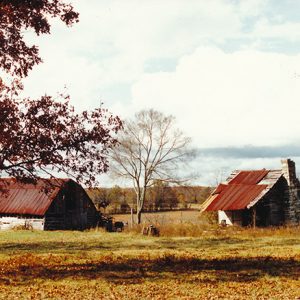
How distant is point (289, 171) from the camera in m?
41.3

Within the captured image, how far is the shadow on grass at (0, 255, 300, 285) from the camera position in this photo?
1399 centimetres

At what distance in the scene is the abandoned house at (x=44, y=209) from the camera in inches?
1662

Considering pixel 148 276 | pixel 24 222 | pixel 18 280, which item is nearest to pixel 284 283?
pixel 148 276

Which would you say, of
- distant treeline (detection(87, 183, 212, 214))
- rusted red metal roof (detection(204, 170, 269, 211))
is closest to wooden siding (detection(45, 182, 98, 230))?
rusted red metal roof (detection(204, 170, 269, 211))

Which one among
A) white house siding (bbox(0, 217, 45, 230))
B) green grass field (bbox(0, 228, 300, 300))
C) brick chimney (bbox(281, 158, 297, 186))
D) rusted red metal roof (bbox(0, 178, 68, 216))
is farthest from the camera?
rusted red metal roof (bbox(0, 178, 68, 216))

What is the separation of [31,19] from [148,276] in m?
9.21

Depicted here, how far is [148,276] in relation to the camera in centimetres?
1418

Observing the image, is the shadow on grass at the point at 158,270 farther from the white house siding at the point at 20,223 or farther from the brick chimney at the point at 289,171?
the white house siding at the point at 20,223

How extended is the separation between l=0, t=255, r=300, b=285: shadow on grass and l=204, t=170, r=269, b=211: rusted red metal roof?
20087mm

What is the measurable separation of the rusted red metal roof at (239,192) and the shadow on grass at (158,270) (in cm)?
2009

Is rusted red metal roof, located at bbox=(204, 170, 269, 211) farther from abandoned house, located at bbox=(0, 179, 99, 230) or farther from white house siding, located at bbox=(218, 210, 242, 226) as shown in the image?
abandoned house, located at bbox=(0, 179, 99, 230)

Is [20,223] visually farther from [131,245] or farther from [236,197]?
[236,197]

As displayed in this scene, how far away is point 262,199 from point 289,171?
458cm

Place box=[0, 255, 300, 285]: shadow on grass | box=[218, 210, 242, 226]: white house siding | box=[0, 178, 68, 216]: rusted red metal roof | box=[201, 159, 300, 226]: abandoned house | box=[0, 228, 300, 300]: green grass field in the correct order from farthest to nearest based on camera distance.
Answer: box=[0, 178, 68, 216]: rusted red metal roof → box=[218, 210, 242, 226]: white house siding → box=[201, 159, 300, 226]: abandoned house → box=[0, 255, 300, 285]: shadow on grass → box=[0, 228, 300, 300]: green grass field
